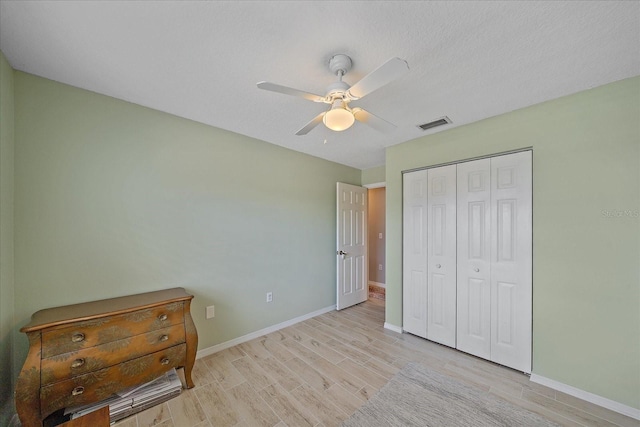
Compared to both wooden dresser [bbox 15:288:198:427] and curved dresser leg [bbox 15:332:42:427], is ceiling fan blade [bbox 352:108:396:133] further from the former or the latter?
curved dresser leg [bbox 15:332:42:427]

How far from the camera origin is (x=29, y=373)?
1.37 m

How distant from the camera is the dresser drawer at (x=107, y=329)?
1.47 metres

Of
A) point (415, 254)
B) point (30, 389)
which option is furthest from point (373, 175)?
point (30, 389)

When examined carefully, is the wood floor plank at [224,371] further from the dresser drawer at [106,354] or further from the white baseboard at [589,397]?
the white baseboard at [589,397]

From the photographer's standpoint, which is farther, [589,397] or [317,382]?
[317,382]

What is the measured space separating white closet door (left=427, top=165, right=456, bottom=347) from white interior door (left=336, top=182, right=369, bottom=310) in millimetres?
1349

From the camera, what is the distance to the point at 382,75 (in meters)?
1.20

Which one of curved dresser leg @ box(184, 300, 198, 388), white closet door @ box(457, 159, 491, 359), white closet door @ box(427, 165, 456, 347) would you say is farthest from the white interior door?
curved dresser leg @ box(184, 300, 198, 388)

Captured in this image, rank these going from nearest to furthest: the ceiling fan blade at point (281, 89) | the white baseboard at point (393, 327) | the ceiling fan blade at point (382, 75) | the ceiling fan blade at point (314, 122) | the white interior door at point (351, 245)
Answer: the ceiling fan blade at point (382, 75) < the ceiling fan blade at point (281, 89) < the ceiling fan blade at point (314, 122) < the white baseboard at point (393, 327) < the white interior door at point (351, 245)

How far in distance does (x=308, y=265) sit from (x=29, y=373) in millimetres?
2602

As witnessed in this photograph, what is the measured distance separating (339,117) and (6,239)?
7.51 ft

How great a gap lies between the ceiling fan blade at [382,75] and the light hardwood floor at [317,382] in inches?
87.1

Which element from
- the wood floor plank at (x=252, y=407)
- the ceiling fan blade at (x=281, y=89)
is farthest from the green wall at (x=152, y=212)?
the ceiling fan blade at (x=281, y=89)

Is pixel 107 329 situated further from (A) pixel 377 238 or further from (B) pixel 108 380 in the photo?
(A) pixel 377 238
